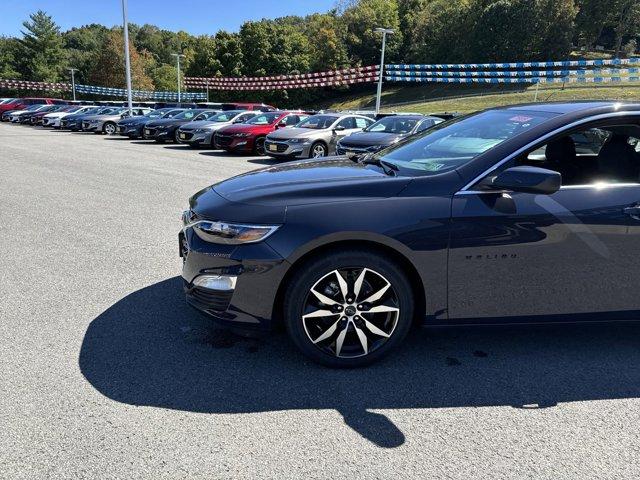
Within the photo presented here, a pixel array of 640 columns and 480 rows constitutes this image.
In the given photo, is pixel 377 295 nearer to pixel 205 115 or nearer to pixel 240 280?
pixel 240 280

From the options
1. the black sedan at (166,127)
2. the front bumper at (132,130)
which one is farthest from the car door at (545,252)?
the front bumper at (132,130)

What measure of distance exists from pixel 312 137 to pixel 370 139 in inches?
87.1

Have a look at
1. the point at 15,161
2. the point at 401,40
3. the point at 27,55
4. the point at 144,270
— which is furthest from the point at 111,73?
the point at 144,270

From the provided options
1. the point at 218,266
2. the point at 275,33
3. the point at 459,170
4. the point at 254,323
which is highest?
the point at 275,33

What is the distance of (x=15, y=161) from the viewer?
1299 centimetres

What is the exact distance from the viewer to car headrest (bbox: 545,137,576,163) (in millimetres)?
3490

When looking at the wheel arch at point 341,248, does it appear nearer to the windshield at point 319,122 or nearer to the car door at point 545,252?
the car door at point 545,252

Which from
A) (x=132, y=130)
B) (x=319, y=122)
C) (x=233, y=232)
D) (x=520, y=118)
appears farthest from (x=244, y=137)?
(x=233, y=232)

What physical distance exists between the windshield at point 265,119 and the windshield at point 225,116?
1.95 m

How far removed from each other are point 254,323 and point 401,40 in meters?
82.1

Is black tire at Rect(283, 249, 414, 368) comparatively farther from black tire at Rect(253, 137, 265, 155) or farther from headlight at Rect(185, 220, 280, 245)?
black tire at Rect(253, 137, 265, 155)

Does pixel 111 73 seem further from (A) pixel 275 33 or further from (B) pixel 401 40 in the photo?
(B) pixel 401 40

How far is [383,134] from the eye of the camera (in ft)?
41.5

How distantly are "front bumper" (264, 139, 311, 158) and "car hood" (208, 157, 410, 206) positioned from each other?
10.2 m
